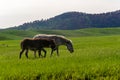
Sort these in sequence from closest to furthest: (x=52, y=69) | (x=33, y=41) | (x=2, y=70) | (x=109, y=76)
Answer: (x=109, y=76)
(x=52, y=69)
(x=2, y=70)
(x=33, y=41)

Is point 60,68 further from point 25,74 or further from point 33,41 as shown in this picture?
point 33,41

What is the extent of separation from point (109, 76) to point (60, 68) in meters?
2.36

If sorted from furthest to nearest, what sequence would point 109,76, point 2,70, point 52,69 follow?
point 2,70, point 52,69, point 109,76

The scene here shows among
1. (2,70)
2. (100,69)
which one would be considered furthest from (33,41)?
(100,69)

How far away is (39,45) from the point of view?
25797mm

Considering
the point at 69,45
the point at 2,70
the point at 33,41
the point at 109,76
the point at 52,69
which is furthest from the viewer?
the point at 69,45

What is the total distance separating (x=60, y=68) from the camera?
53.2 ft

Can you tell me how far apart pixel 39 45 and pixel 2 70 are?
28.4ft

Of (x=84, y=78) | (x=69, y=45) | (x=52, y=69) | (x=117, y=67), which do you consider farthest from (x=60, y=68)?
(x=69, y=45)

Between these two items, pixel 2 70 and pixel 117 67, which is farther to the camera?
pixel 2 70

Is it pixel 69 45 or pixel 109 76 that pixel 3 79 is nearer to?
pixel 109 76

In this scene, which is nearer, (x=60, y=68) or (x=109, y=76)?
(x=109, y=76)

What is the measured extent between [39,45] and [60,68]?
974 centimetres

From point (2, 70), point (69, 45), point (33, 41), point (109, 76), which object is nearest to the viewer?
point (109, 76)
